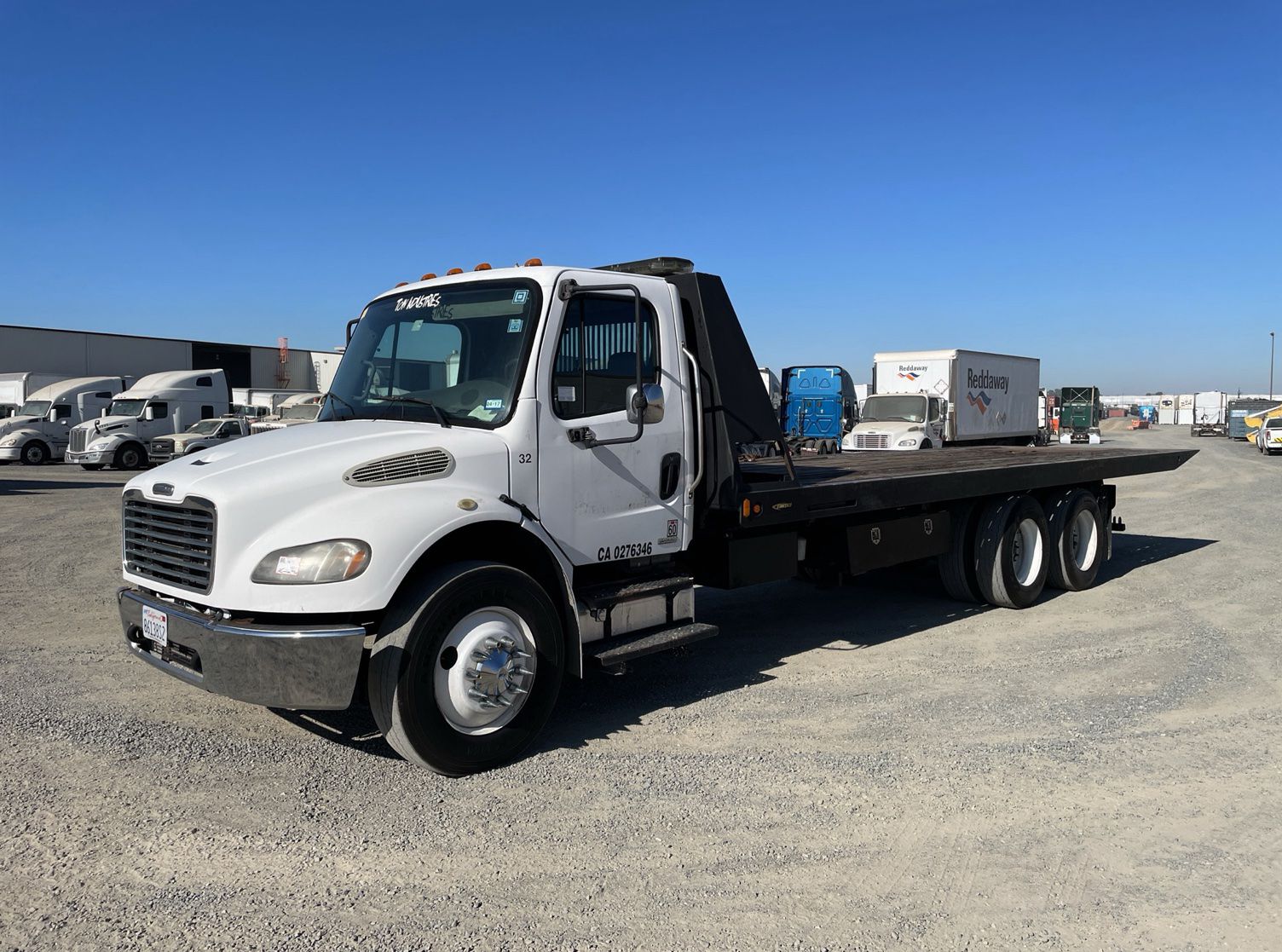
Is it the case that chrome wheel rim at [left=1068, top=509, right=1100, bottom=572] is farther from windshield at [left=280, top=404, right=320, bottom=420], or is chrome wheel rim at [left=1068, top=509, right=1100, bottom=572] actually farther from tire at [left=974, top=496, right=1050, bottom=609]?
windshield at [left=280, top=404, right=320, bottom=420]

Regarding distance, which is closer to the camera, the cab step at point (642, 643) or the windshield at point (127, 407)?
the cab step at point (642, 643)

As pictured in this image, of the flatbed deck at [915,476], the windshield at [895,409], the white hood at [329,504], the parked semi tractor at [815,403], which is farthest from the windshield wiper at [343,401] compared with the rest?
the parked semi tractor at [815,403]

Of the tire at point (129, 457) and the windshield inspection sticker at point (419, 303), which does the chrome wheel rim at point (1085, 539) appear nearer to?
the windshield inspection sticker at point (419, 303)

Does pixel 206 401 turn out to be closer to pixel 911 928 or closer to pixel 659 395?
pixel 659 395

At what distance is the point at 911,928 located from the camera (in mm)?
3443

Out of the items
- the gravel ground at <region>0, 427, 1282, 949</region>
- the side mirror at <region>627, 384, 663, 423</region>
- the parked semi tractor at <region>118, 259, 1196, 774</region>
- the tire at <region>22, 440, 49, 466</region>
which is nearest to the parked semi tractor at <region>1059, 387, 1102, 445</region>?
the tire at <region>22, 440, 49, 466</region>

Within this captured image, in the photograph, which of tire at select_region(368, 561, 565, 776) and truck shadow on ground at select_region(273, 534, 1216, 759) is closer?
tire at select_region(368, 561, 565, 776)

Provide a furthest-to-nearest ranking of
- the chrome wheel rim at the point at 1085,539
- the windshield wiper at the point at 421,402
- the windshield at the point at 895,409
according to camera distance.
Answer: the windshield at the point at 895,409 < the chrome wheel rim at the point at 1085,539 < the windshield wiper at the point at 421,402

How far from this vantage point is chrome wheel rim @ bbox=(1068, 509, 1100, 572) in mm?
10086

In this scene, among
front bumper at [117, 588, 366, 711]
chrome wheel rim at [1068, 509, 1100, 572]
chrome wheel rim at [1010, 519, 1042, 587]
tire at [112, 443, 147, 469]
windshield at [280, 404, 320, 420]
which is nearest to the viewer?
front bumper at [117, 588, 366, 711]

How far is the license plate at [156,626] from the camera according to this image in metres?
4.73

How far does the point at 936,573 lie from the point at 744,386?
4242 mm

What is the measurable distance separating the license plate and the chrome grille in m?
21.4

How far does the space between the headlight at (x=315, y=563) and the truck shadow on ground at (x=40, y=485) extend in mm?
18815
